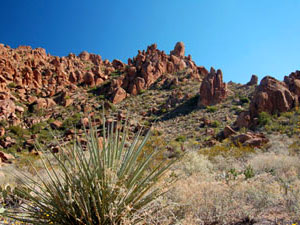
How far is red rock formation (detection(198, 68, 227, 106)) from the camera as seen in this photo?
2540 centimetres

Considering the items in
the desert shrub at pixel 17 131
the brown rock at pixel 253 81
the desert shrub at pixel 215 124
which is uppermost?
the brown rock at pixel 253 81

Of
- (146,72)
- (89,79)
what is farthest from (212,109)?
(89,79)

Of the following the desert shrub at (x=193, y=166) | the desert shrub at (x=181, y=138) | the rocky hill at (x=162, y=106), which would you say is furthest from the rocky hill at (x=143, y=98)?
the desert shrub at (x=193, y=166)

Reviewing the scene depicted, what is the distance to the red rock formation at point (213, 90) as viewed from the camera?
25.4 metres

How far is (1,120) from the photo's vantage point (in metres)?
22.3

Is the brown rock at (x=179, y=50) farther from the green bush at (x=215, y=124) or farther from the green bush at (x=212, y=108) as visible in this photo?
the green bush at (x=215, y=124)

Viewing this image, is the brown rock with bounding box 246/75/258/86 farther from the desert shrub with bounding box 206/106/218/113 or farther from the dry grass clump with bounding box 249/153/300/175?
the dry grass clump with bounding box 249/153/300/175

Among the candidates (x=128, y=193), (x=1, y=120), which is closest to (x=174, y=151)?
(x=128, y=193)

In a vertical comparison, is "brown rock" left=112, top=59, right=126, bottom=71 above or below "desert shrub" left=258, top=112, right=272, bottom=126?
above

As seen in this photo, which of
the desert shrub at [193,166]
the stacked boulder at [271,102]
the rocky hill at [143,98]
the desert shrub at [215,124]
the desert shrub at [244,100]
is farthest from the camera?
the desert shrub at [244,100]

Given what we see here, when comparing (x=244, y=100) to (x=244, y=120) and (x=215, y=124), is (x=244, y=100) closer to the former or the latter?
(x=215, y=124)

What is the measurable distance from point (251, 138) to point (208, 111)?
40.2 feet

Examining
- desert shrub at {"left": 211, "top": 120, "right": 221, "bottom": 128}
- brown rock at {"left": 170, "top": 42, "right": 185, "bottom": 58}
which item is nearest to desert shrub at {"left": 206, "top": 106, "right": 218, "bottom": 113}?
desert shrub at {"left": 211, "top": 120, "right": 221, "bottom": 128}

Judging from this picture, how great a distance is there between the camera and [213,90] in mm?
25891
